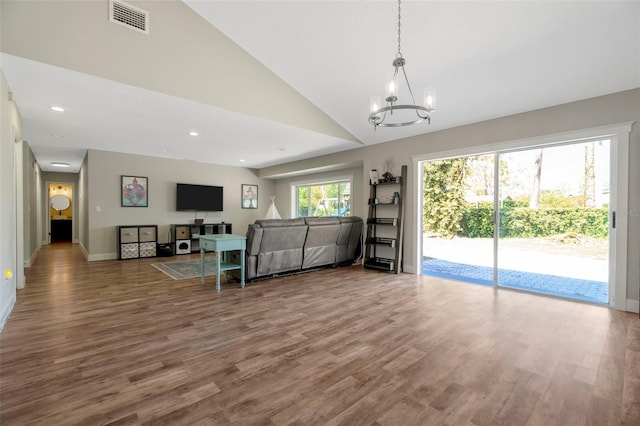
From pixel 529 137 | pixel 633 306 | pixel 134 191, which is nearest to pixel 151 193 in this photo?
pixel 134 191

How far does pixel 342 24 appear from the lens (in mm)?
3389

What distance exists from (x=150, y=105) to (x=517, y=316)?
5.03 m

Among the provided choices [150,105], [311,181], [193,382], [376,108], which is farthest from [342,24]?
[311,181]

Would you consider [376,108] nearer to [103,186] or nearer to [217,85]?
[217,85]

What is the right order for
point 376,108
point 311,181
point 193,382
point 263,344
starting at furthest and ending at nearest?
point 311,181
point 376,108
point 263,344
point 193,382

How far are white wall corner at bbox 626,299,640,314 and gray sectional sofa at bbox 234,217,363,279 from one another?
384cm

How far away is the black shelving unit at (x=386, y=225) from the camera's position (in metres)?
5.38

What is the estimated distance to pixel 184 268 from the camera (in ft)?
18.2

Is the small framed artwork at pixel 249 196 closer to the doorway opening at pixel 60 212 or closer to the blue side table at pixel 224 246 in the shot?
the blue side table at pixel 224 246

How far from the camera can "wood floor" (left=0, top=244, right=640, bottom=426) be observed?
1.62 m

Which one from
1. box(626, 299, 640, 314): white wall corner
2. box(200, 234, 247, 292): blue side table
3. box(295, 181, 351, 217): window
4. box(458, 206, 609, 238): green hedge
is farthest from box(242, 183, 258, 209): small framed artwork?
box(626, 299, 640, 314): white wall corner

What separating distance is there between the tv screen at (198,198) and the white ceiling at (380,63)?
2789mm

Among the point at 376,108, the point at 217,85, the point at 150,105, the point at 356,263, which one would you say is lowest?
the point at 356,263

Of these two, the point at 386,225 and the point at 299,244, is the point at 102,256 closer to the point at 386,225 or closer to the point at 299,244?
the point at 299,244
